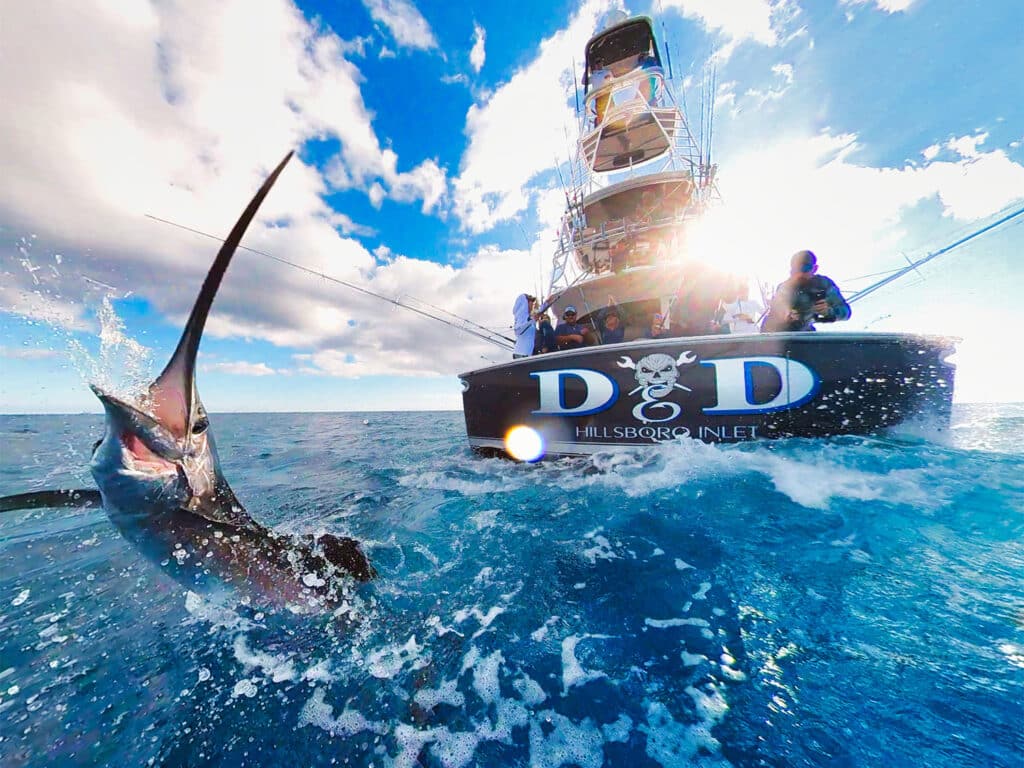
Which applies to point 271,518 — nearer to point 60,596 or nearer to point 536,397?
point 60,596

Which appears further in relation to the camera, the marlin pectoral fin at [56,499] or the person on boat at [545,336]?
the person on boat at [545,336]

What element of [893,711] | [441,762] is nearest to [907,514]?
[893,711]

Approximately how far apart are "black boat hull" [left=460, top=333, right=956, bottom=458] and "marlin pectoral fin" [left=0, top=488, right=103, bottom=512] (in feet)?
14.8

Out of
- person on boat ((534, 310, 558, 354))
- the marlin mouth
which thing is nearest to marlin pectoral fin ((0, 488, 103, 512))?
the marlin mouth

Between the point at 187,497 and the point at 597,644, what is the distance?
6.76 ft

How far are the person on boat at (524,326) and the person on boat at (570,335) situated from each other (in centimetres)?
56

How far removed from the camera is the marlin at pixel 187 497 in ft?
4.55

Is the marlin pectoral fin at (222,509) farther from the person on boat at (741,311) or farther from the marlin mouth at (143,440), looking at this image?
the person on boat at (741,311)

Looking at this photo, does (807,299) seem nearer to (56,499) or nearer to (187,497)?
(187,497)

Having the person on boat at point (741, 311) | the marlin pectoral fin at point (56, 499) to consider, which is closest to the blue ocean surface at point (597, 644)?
the marlin pectoral fin at point (56, 499)

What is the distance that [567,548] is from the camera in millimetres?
2732

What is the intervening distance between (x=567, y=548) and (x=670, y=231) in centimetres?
847

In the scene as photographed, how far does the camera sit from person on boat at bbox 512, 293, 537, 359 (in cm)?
725

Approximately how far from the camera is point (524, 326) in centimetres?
753
